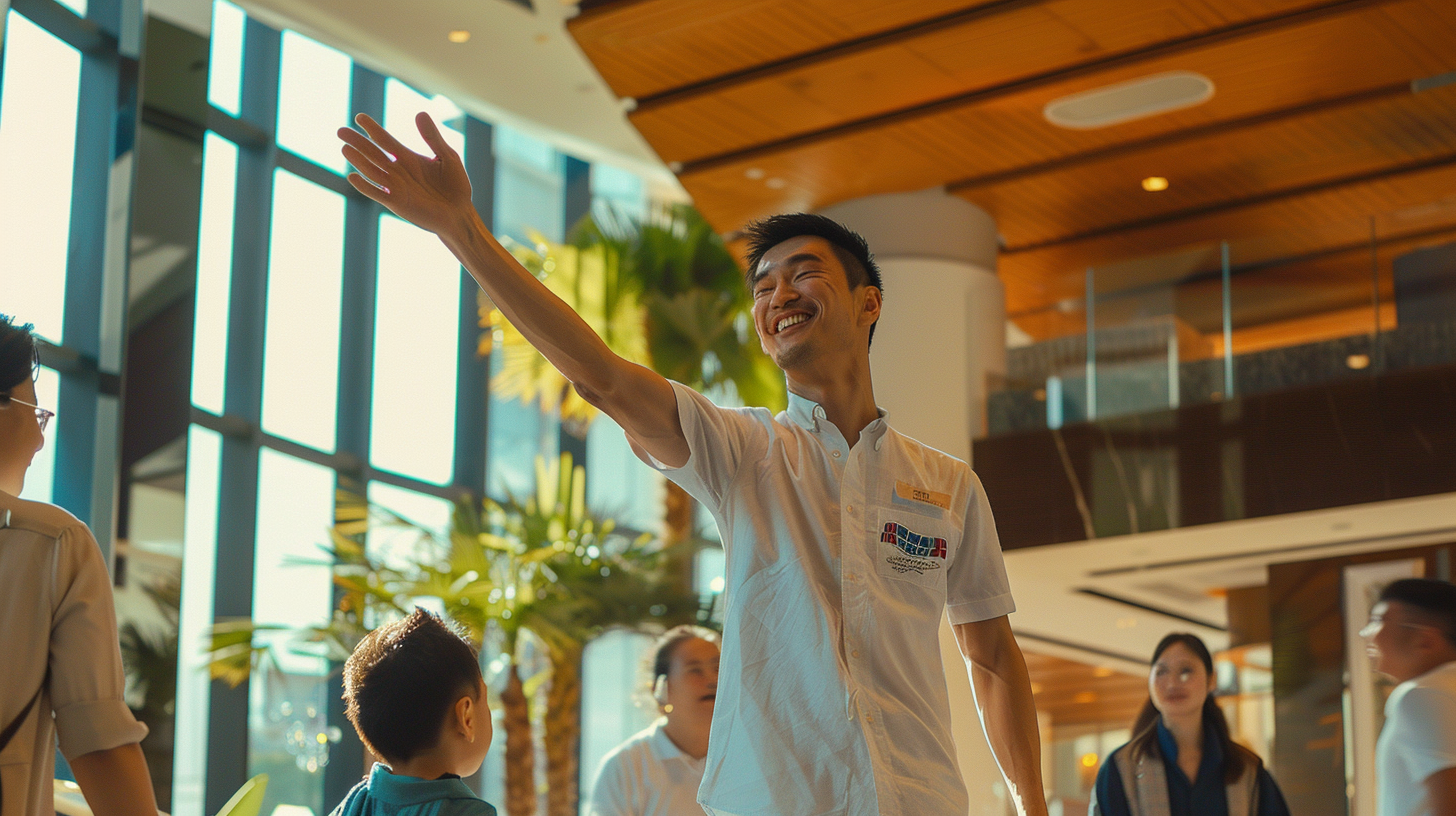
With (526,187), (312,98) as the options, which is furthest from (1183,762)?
(526,187)

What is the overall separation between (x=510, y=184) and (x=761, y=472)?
37.1 feet

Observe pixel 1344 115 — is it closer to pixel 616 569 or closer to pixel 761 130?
pixel 761 130

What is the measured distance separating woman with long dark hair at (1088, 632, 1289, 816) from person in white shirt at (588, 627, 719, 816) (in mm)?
1314

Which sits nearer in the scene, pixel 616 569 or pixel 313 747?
pixel 616 569

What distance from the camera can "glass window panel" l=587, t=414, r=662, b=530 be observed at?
44.9ft

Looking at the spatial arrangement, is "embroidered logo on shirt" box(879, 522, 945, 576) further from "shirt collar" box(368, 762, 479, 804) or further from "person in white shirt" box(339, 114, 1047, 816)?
"shirt collar" box(368, 762, 479, 804)

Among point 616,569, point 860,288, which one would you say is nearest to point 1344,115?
point 616,569

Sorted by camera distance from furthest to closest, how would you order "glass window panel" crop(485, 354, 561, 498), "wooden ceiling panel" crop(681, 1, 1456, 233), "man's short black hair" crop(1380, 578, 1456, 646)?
"glass window panel" crop(485, 354, 561, 498) → "wooden ceiling panel" crop(681, 1, 1456, 233) → "man's short black hair" crop(1380, 578, 1456, 646)

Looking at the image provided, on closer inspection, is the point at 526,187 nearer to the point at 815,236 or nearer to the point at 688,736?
the point at 688,736

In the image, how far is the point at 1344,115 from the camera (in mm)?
8070

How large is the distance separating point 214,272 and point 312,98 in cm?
184

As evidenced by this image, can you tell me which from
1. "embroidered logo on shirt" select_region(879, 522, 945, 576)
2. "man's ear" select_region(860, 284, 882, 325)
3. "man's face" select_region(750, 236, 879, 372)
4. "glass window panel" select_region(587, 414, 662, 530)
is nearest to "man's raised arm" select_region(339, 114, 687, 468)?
"man's face" select_region(750, 236, 879, 372)

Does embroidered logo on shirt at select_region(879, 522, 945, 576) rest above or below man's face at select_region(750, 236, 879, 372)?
below

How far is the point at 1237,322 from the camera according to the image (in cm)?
802
